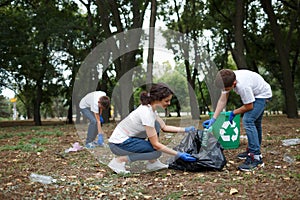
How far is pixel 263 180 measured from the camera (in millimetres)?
3521

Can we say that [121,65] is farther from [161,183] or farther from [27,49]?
[161,183]

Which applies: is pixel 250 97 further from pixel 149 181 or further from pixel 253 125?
pixel 149 181

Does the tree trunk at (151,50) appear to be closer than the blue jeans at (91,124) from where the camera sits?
No

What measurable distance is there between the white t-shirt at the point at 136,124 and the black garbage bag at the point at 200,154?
549 mm

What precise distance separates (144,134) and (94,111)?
6.79 feet

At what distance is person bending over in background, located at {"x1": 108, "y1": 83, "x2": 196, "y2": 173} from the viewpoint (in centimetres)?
390

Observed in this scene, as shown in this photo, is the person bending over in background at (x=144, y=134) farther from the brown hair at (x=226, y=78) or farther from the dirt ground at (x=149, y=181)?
the brown hair at (x=226, y=78)

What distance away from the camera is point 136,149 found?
4113 mm

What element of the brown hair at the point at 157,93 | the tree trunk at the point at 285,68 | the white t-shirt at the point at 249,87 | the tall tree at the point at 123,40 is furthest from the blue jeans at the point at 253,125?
the tree trunk at the point at 285,68

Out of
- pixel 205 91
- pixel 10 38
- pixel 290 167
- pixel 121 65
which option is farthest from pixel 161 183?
pixel 205 91

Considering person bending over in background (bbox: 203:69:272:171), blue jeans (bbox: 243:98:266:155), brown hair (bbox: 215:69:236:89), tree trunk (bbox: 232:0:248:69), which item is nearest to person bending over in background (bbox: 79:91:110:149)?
person bending over in background (bbox: 203:69:272:171)

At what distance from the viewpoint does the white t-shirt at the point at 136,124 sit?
12.7ft

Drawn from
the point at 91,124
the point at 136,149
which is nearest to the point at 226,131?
the point at 136,149

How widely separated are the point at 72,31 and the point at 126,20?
406cm
